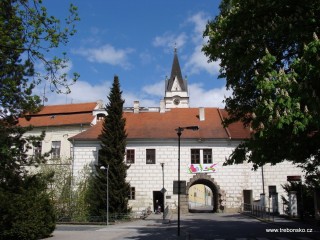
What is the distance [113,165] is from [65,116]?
1734cm

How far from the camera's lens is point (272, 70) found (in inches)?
450

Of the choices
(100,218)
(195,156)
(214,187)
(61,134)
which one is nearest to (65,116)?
(61,134)

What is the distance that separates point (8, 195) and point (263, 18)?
13560 mm

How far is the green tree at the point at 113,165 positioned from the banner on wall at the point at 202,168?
7768mm

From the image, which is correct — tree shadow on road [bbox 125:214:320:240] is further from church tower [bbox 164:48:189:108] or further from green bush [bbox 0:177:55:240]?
church tower [bbox 164:48:189:108]

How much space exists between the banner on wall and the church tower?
5216cm

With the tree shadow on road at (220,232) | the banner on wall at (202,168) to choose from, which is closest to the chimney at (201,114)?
the banner on wall at (202,168)

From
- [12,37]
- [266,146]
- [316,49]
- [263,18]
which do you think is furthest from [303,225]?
[12,37]

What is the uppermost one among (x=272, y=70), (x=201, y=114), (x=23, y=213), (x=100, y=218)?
(x=201, y=114)

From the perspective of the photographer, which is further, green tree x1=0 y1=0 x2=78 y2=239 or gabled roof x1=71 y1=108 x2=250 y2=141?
gabled roof x1=71 y1=108 x2=250 y2=141

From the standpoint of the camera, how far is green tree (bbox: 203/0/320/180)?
10.0 m

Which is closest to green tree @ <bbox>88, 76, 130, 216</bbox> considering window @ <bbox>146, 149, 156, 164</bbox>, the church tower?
window @ <bbox>146, 149, 156, 164</bbox>

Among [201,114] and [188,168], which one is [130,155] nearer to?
[188,168]

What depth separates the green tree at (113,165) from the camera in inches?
1359
